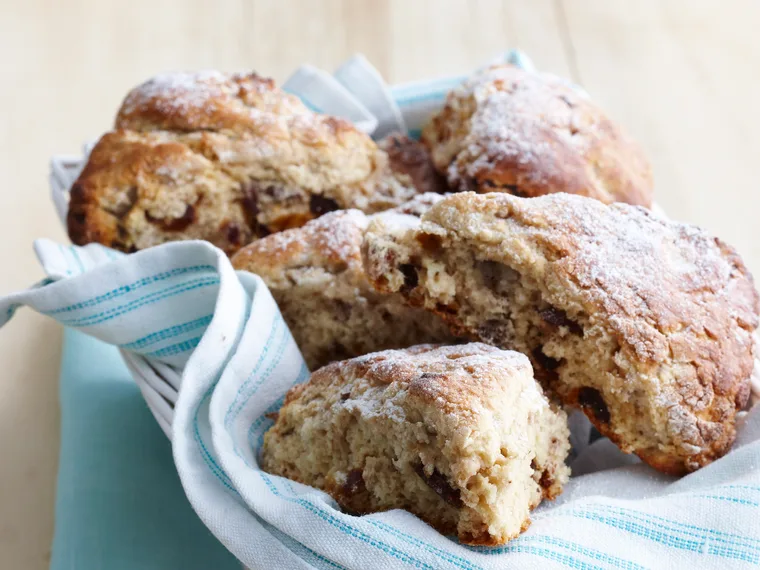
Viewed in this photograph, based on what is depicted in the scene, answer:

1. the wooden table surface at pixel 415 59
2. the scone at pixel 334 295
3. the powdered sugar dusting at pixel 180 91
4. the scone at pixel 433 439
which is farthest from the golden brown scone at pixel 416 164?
the wooden table surface at pixel 415 59

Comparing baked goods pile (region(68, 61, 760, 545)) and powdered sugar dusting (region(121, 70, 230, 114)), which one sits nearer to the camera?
baked goods pile (region(68, 61, 760, 545))

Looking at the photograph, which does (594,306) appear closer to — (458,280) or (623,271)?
(623,271)

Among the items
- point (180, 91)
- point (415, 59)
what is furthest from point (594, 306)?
point (415, 59)

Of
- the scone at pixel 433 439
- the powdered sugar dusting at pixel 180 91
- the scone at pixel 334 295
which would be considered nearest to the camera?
the scone at pixel 433 439

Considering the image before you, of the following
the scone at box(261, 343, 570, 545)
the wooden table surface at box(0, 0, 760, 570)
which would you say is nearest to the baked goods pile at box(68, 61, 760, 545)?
the scone at box(261, 343, 570, 545)

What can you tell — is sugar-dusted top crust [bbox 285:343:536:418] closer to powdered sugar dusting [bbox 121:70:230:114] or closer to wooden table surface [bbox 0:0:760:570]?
powdered sugar dusting [bbox 121:70:230:114]

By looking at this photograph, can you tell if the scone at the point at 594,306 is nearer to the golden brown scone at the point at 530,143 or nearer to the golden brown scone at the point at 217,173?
the golden brown scone at the point at 530,143

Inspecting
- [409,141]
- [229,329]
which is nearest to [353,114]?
[409,141]
